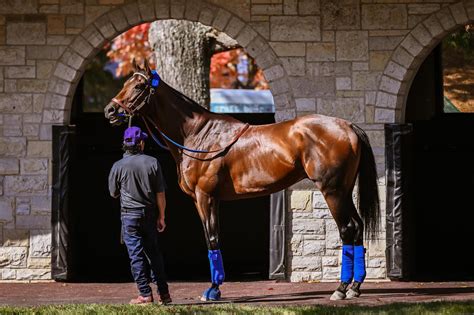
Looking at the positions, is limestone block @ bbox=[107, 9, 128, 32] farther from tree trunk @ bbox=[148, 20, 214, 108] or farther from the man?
tree trunk @ bbox=[148, 20, 214, 108]

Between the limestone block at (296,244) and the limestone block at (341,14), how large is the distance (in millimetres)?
2554

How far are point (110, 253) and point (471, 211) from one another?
200 inches

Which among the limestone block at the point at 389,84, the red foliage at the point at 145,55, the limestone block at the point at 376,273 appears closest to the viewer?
the limestone block at the point at 376,273

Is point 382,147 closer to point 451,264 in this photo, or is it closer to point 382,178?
point 382,178

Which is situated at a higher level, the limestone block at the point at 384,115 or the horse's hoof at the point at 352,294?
the limestone block at the point at 384,115

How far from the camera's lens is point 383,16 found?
11.5 meters

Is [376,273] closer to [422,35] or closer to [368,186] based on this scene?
[368,186]

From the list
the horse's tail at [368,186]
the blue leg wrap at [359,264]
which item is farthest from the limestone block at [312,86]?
the blue leg wrap at [359,264]

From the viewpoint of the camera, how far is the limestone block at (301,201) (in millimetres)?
11430

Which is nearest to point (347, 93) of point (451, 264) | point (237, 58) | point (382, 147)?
point (382, 147)

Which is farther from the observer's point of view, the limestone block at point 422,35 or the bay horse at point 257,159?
the limestone block at point 422,35

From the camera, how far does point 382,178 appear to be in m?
11.4

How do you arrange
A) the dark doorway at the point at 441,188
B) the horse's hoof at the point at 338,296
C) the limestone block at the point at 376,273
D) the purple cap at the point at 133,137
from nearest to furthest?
the purple cap at the point at 133,137 → the horse's hoof at the point at 338,296 → the limestone block at the point at 376,273 → the dark doorway at the point at 441,188

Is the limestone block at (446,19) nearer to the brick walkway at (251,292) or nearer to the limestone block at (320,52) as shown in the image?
the limestone block at (320,52)
